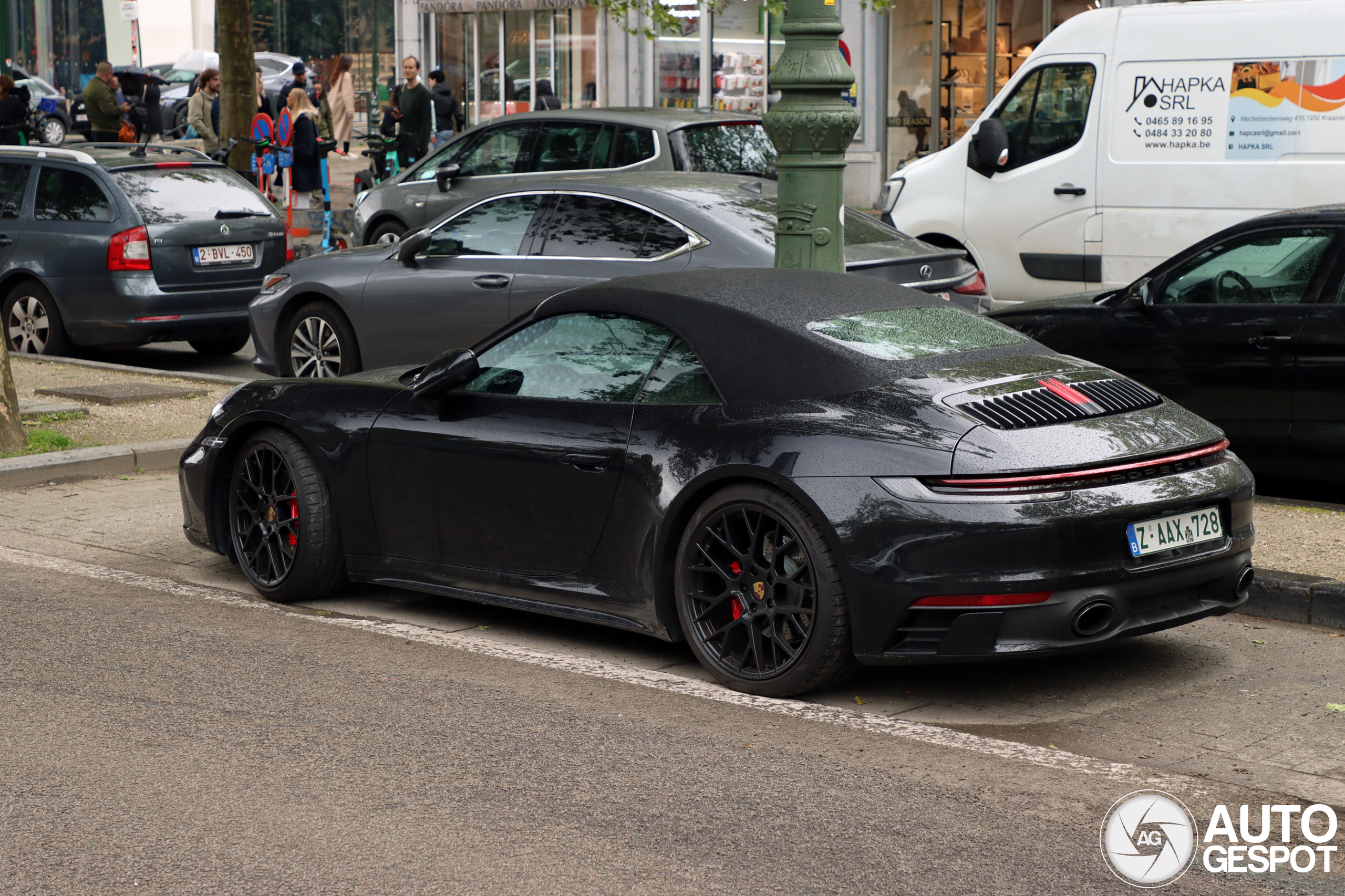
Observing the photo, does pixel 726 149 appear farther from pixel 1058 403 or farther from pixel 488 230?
pixel 1058 403

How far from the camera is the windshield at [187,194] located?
526 inches

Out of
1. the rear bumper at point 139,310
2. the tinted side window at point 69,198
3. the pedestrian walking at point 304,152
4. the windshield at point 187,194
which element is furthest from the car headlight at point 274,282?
the pedestrian walking at point 304,152

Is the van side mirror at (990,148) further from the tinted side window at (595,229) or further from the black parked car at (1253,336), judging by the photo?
the black parked car at (1253,336)

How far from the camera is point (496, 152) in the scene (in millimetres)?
15047

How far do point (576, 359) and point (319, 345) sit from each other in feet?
19.4

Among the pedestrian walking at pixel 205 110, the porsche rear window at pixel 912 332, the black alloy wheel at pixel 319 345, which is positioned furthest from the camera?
the pedestrian walking at pixel 205 110

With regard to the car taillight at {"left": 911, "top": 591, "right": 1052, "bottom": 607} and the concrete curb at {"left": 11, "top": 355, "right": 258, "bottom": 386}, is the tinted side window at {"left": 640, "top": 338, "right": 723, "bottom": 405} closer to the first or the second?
the car taillight at {"left": 911, "top": 591, "right": 1052, "bottom": 607}

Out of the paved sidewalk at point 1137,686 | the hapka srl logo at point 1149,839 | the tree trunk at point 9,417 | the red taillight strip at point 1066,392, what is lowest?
the paved sidewalk at point 1137,686

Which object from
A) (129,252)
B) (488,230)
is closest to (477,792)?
(488,230)

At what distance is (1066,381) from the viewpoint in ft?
18.2

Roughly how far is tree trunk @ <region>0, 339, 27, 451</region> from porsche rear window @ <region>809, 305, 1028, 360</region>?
18.8 feet

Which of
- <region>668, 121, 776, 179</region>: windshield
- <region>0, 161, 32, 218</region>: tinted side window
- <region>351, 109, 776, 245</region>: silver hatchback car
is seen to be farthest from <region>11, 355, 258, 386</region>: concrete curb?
<region>668, 121, 776, 179</region>: windshield

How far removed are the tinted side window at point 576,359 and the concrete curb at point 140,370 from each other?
6317 mm

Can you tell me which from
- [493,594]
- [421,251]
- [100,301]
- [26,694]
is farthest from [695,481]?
[100,301]
